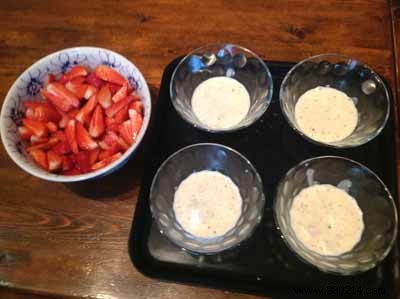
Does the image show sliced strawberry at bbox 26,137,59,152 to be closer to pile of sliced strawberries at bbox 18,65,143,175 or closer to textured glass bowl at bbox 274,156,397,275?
pile of sliced strawberries at bbox 18,65,143,175

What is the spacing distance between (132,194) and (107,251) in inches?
6.0

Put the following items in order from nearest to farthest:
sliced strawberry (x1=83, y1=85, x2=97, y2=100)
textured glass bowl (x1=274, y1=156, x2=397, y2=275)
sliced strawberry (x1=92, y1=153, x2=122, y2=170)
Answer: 1. textured glass bowl (x1=274, y1=156, x2=397, y2=275)
2. sliced strawberry (x1=92, y1=153, x2=122, y2=170)
3. sliced strawberry (x1=83, y1=85, x2=97, y2=100)

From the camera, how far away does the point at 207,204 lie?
96 centimetres

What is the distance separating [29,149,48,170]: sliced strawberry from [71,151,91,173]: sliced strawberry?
69mm

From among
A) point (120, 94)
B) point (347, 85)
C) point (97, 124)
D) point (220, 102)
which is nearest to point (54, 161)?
point (97, 124)

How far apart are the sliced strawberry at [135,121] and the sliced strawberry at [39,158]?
225mm

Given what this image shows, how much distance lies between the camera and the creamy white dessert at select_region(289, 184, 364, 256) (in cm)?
89

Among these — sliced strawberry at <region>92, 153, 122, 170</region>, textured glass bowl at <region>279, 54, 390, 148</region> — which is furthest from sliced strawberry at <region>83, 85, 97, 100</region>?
textured glass bowl at <region>279, 54, 390, 148</region>

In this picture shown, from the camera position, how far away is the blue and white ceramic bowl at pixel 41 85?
35.5 inches

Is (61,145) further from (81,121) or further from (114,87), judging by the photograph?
(114,87)

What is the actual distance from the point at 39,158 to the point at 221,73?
57 cm

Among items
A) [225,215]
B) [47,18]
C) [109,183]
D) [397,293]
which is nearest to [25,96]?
[109,183]

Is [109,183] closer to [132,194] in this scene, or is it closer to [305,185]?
[132,194]

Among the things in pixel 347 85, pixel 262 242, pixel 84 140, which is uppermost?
pixel 347 85
